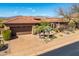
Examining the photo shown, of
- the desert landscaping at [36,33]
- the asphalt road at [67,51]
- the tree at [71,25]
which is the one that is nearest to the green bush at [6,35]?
the desert landscaping at [36,33]

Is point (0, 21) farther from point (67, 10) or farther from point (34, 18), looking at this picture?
point (67, 10)

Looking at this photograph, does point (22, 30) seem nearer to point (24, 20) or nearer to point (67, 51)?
point (24, 20)

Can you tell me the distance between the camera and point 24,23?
7844 millimetres

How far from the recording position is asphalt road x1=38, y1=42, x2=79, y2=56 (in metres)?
7.54

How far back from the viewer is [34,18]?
25.1 feet

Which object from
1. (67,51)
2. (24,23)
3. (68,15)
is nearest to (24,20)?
(24,23)

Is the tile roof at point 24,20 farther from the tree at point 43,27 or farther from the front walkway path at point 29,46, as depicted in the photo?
the front walkway path at point 29,46

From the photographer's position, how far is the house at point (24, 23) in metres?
7.66

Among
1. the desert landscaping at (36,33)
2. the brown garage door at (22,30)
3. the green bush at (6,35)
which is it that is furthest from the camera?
the brown garage door at (22,30)

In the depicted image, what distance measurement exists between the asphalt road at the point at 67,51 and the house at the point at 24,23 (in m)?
0.76

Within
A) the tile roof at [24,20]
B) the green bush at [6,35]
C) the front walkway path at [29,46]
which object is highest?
the tile roof at [24,20]

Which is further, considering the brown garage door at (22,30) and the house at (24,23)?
the brown garage door at (22,30)

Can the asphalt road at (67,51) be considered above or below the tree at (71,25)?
below

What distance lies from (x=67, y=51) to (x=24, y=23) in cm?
154
